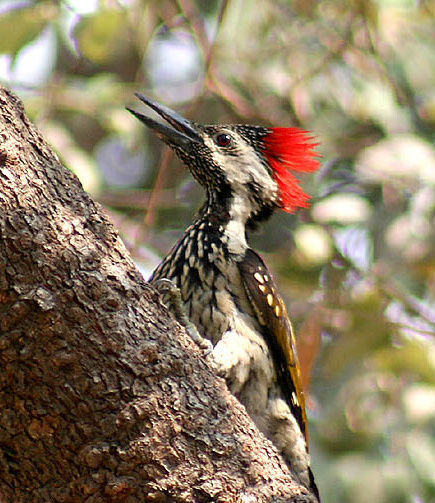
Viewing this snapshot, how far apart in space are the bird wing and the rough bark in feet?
2.97

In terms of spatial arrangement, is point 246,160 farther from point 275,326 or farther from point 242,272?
point 275,326

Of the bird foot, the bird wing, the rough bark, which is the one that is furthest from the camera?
the bird wing

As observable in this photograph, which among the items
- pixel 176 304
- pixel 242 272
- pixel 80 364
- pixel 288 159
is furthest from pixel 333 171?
pixel 80 364

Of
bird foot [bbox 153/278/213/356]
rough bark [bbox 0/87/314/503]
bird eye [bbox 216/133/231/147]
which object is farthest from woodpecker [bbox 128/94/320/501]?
rough bark [bbox 0/87/314/503]

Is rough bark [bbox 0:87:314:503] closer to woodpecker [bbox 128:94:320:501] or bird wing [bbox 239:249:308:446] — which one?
woodpecker [bbox 128:94:320:501]

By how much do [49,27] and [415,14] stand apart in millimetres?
2374

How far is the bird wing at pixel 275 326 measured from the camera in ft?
10.4

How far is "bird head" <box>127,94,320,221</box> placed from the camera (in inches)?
148

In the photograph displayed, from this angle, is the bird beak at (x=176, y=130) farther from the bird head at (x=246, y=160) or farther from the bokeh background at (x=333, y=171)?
the bokeh background at (x=333, y=171)

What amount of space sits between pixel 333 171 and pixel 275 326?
2672 millimetres

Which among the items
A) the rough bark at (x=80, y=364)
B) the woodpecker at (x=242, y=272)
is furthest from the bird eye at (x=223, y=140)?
the rough bark at (x=80, y=364)

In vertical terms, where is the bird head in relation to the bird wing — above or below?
above

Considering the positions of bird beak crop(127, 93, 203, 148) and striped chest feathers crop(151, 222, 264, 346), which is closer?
striped chest feathers crop(151, 222, 264, 346)

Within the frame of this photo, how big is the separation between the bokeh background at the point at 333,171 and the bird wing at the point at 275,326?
0.81 metres
